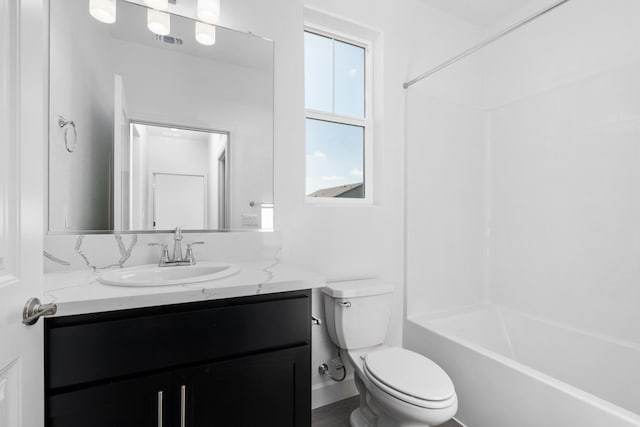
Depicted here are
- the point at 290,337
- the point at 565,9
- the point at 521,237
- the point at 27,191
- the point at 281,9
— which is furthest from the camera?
the point at 521,237

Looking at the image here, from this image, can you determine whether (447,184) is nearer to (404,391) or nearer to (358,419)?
(404,391)

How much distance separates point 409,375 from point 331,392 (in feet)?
2.36

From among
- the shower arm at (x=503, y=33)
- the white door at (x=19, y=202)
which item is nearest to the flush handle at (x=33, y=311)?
the white door at (x=19, y=202)

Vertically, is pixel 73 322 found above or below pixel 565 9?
below

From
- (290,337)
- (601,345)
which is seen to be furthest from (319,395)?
(601,345)

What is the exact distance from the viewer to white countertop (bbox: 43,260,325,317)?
0.87 metres

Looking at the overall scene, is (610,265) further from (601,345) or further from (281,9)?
(281,9)

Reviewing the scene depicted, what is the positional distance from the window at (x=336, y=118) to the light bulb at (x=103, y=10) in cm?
101

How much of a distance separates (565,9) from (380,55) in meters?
1.24

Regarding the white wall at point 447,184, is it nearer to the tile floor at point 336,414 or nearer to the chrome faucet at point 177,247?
the tile floor at point 336,414

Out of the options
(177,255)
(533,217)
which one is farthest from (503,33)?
(177,255)

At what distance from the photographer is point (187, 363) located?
38.5 inches

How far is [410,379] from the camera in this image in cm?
128

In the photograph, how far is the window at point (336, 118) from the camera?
77.0 inches
